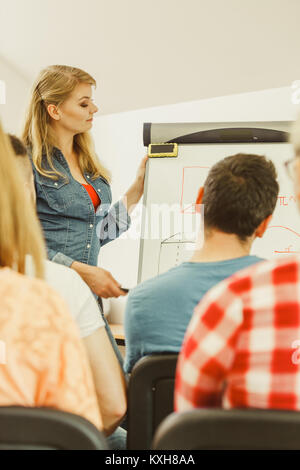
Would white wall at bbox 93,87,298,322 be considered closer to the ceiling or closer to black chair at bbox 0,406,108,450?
the ceiling

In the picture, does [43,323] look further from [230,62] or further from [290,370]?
[230,62]

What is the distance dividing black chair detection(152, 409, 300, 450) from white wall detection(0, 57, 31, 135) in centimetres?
303

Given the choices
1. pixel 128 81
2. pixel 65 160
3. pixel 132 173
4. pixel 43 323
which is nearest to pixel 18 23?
pixel 128 81

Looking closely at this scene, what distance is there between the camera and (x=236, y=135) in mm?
2135

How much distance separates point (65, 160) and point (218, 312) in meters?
1.28

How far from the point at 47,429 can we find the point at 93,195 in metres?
1.31

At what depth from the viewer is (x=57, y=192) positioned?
1.65 metres

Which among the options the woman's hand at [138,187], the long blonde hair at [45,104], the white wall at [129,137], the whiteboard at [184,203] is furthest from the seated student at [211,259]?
the white wall at [129,137]

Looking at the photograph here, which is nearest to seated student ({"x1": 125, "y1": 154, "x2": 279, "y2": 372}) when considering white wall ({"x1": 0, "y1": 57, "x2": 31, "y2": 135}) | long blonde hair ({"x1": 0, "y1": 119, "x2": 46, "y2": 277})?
long blonde hair ({"x1": 0, "y1": 119, "x2": 46, "y2": 277})

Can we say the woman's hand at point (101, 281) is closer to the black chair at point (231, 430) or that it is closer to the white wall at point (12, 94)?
the black chair at point (231, 430)

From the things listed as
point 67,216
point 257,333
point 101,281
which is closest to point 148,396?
point 257,333

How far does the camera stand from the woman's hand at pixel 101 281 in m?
1.48

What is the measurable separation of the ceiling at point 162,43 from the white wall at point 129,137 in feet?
0.30

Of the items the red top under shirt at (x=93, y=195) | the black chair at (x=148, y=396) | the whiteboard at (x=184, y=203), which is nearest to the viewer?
the black chair at (x=148, y=396)
